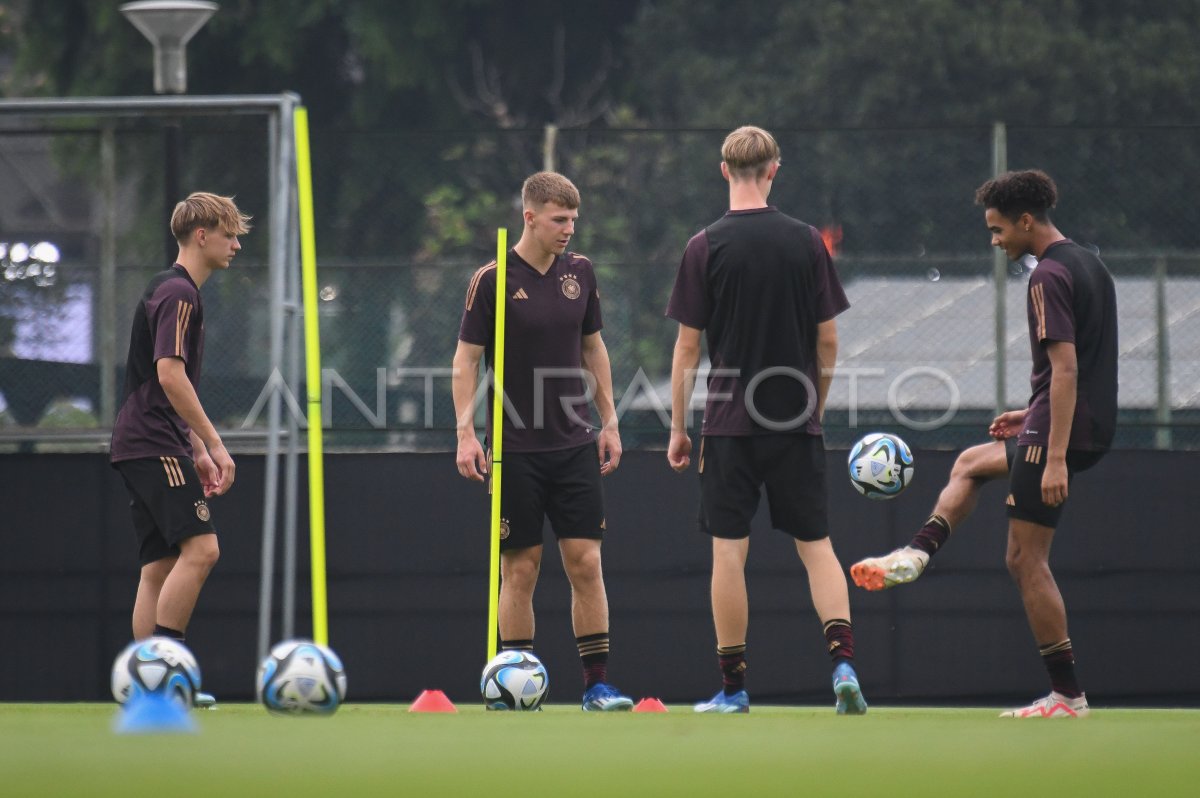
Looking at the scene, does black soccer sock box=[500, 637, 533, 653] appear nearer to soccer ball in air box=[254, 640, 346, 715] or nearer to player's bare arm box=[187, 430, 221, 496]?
player's bare arm box=[187, 430, 221, 496]

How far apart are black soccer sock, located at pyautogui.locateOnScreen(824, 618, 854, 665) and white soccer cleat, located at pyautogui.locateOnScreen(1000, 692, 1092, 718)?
60 centimetres

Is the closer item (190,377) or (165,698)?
(165,698)

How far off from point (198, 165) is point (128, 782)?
13.1 m

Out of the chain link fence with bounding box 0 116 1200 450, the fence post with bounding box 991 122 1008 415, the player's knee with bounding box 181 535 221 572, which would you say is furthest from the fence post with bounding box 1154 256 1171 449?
the player's knee with bounding box 181 535 221 572

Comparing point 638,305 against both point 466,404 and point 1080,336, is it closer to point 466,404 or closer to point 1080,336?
point 466,404

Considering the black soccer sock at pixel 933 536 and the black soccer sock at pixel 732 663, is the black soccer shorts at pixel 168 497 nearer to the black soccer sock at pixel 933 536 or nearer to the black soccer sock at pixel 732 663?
the black soccer sock at pixel 732 663

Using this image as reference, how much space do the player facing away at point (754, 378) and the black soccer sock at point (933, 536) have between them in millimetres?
306

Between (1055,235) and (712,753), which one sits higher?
(1055,235)

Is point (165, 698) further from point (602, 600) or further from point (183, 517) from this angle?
point (602, 600)

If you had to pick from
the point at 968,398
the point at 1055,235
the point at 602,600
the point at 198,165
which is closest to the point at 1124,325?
the point at 968,398

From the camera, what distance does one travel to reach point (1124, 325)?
9523 millimetres

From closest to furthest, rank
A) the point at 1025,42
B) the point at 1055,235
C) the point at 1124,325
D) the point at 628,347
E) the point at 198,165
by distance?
1. the point at 1055,235
2. the point at 1124,325
3. the point at 628,347
4. the point at 198,165
5. the point at 1025,42

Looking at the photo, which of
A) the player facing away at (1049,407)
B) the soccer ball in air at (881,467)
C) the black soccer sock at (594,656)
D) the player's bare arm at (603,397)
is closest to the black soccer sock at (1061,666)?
the player facing away at (1049,407)

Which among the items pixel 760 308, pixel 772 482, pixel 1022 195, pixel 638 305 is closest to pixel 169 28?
pixel 638 305
